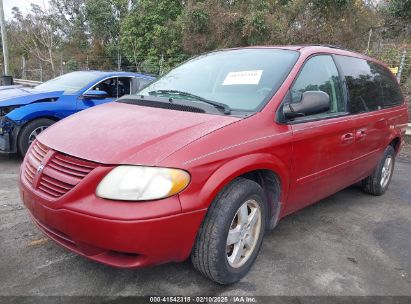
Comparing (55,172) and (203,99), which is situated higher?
(203,99)

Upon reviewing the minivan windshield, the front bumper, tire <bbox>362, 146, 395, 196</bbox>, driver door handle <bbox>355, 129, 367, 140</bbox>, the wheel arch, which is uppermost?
the minivan windshield

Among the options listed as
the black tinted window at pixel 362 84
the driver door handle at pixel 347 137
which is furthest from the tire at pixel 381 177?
the driver door handle at pixel 347 137

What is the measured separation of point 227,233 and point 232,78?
141 cm

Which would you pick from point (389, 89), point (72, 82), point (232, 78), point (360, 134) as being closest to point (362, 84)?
point (360, 134)

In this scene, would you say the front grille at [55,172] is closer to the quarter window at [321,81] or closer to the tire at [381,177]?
the quarter window at [321,81]

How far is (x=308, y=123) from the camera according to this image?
10.5 feet

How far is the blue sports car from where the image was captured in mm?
5691

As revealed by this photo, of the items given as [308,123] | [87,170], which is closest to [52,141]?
[87,170]

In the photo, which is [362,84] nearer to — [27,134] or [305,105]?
[305,105]

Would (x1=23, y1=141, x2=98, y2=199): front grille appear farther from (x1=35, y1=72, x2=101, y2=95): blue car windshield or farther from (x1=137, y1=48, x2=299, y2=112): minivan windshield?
(x1=35, y1=72, x2=101, y2=95): blue car windshield

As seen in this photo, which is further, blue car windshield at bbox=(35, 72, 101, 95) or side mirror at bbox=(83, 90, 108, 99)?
blue car windshield at bbox=(35, 72, 101, 95)

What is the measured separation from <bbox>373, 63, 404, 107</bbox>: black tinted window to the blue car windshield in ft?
14.7

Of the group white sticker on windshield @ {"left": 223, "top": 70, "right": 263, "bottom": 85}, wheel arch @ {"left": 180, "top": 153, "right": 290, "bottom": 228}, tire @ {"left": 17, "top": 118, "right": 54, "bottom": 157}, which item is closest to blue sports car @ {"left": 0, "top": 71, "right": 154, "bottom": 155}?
tire @ {"left": 17, "top": 118, "right": 54, "bottom": 157}

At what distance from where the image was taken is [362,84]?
13.6 feet
